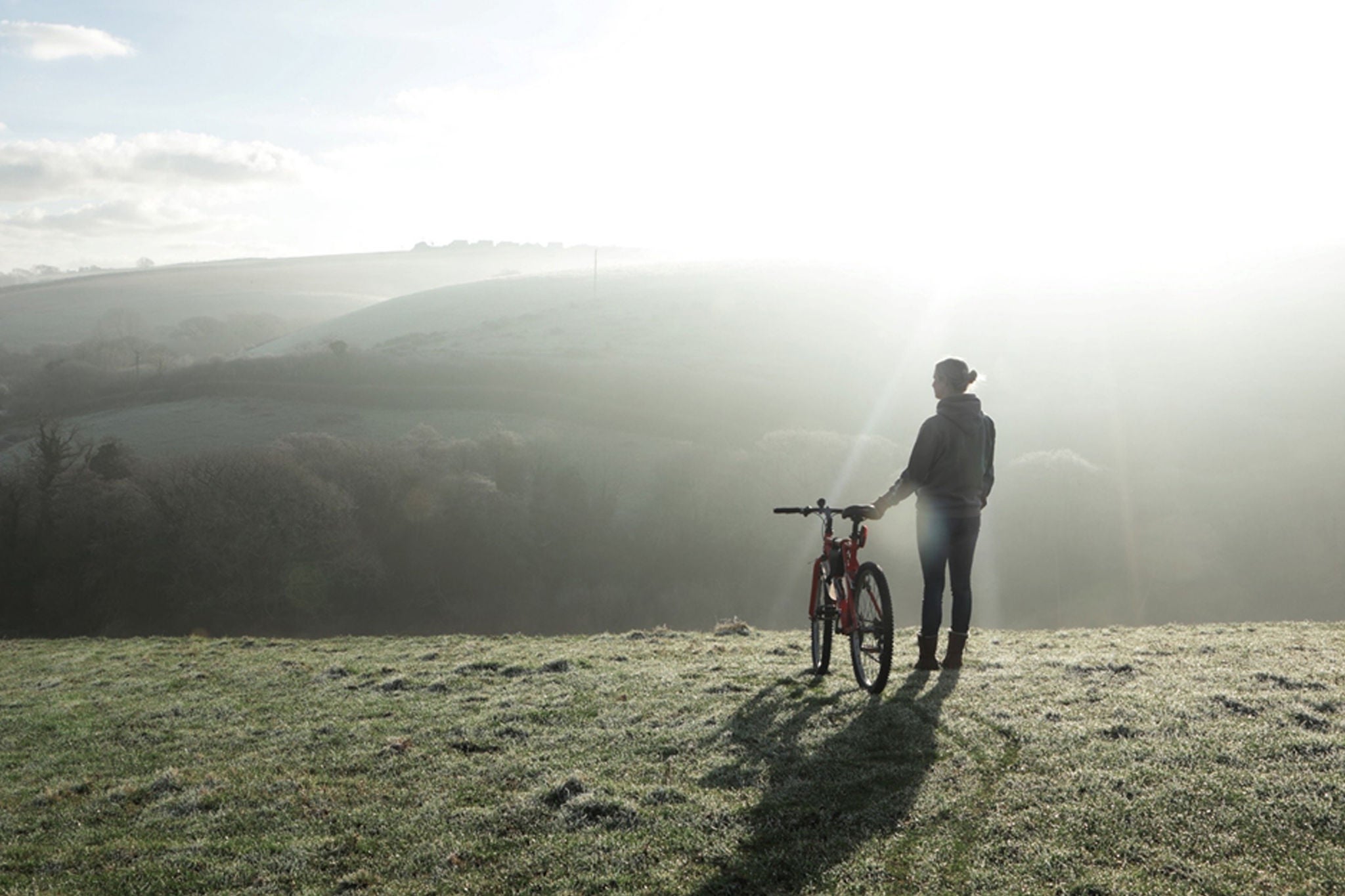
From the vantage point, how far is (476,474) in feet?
212

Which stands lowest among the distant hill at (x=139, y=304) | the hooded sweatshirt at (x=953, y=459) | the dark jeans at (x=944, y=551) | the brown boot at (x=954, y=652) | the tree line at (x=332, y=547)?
the tree line at (x=332, y=547)

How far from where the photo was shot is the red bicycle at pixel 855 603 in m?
9.38

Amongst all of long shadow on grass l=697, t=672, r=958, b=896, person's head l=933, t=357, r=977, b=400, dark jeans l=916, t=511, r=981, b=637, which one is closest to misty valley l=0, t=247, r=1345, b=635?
dark jeans l=916, t=511, r=981, b=637

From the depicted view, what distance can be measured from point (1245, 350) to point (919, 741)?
96.3 meters

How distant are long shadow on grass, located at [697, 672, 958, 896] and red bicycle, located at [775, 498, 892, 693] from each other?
45 cm

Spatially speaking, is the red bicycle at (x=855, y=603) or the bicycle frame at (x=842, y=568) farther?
the bicycle frame at (x=842, y=568)

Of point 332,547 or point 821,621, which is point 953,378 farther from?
point 332,547

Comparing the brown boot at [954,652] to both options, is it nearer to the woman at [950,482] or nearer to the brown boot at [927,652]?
the brown boot at [927,652]

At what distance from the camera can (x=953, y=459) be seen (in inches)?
382

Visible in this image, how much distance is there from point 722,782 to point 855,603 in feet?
10.6

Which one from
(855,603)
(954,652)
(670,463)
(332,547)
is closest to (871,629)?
(855,603)

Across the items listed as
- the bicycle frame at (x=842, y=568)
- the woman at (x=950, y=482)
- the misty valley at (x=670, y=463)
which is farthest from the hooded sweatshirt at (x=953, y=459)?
the misty valley at (x=670, y=463)

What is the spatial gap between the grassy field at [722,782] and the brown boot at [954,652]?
Answer: 0.21 m

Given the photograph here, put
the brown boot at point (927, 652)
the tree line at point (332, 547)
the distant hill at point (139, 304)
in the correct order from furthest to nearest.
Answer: the distant hill at point (139, 304), the tree line at point (332, 547), the brown boot at point (927, 652)
